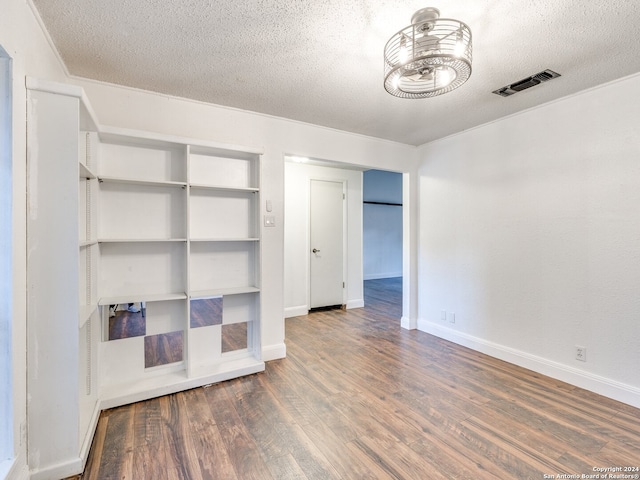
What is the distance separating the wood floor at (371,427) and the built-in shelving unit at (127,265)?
269 millimetres

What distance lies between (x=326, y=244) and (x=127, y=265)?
3.17 meters

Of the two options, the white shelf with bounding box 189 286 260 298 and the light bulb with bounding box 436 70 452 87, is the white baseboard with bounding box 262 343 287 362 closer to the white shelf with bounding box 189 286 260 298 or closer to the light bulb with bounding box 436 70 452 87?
the white shelf with bounding box 189 286 260 298

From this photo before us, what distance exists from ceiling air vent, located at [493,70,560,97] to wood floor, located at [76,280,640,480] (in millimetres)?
2462

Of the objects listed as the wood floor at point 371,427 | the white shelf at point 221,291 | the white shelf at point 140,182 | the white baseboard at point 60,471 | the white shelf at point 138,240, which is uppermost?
the white shelf at point 140,182

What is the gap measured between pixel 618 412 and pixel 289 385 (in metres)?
2.43

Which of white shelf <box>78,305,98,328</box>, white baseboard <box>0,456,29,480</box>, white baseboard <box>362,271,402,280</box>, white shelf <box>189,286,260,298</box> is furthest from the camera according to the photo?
white baseboard <box>362,271,402,280</box>

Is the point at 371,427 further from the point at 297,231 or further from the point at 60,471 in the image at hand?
the point at 297,231

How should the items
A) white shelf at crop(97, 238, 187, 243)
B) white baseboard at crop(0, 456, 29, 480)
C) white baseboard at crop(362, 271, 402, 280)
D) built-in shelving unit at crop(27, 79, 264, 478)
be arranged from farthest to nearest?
white baseboard at crop(362, 271, 402, 280) < white shelf at crop(97, 238, 187, 243) < built-in shelving unit at crop(27, 79, 264, 478) < white baseboard at crop(0, 456, 29, 480)

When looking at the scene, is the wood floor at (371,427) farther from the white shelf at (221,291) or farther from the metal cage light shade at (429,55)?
the metal cage light shade at (429,55)

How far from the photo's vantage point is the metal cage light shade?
1.47 m

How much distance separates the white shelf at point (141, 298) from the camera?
226 cm

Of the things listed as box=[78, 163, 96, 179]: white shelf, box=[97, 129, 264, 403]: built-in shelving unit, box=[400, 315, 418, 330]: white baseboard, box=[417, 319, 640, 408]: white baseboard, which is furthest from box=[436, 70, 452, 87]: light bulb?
box=[400, 315, 418, 330]: white baseboard

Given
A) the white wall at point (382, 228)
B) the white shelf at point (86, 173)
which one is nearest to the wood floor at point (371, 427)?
the white shelf at point (86, 173)

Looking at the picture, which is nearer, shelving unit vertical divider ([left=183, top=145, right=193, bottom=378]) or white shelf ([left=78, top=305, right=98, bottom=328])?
white shelf ([left=78, top=305, right=98, bottom=328])
